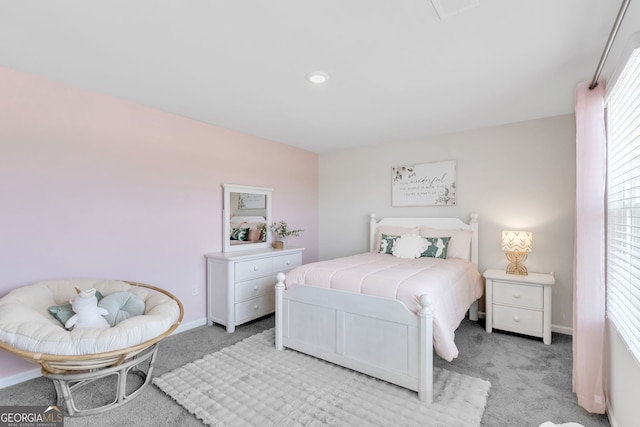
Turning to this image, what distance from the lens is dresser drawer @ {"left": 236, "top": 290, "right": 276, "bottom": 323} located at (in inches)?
125

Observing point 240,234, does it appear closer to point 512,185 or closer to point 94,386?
point 94,386

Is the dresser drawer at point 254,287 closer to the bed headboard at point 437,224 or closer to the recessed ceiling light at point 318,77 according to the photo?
the bed headboard at point 437,224

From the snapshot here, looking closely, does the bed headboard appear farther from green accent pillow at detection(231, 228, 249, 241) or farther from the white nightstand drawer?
green accent pillow at detection(231, 228, 249, 241)

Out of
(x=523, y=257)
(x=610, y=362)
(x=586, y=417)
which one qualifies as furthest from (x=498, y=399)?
(x=523, y=257)

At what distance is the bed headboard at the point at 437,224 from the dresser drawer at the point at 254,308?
1.60 m

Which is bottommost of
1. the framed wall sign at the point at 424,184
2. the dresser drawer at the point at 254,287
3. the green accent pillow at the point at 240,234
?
the dresser drawer at the point at 254,287

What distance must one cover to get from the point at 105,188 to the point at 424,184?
3.52 m

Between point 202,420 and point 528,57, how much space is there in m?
3.05

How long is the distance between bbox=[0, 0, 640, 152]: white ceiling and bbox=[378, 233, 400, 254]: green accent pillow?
59.7 inches

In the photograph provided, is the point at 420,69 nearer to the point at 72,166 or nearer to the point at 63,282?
the point at 72,166

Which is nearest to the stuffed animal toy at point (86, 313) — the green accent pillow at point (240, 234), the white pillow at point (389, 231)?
the green accent pillow at point (240, 234)

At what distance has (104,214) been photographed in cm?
259

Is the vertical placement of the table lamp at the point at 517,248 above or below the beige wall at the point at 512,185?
below

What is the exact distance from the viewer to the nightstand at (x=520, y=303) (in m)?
2.80
